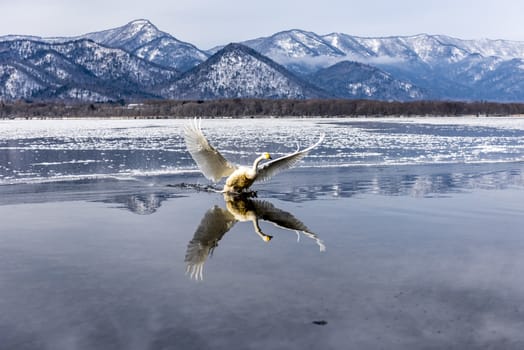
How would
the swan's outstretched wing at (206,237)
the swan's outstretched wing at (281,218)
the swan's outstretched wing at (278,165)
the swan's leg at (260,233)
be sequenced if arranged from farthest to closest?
the swan's outstretched wing at (278,165), the swan's outstretched wing at (281,218), the swan's leg at (260,233), the swan's outstretched wing at (206,237)

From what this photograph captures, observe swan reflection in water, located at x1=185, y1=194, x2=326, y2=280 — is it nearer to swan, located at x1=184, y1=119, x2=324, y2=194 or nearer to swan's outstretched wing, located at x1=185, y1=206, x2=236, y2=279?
swan's outstretched wing, located at x1=185, y1=206, x2=236, y2=279

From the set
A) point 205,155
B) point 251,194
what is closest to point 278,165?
point 251,194

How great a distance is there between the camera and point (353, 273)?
9852mm

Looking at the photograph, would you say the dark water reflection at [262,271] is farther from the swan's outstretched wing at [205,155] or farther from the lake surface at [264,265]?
the swan's outstretched wing at [205,155]

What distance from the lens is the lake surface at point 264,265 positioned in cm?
744

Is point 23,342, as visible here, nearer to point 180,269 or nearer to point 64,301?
point 64,301

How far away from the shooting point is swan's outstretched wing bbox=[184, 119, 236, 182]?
17584 millimetres

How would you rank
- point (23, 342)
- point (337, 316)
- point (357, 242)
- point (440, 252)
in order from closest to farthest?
point (23, 342)
point (337, 316)
point (440, 252)
point (357, 242)

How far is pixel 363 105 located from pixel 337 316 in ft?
508

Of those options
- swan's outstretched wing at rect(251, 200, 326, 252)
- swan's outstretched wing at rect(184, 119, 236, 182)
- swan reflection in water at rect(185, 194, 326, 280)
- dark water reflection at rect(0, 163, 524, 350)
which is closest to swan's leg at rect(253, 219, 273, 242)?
swan reflection in water at rect(185, 194, 326, 280)

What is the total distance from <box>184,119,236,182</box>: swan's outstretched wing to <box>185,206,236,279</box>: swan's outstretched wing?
Answer: 193cm

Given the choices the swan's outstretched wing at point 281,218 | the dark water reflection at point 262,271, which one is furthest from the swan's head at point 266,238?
the swan's outstretched wing at point 281,218

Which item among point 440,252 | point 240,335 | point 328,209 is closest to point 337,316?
point 240,335

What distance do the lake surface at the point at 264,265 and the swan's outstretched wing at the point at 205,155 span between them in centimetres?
82
